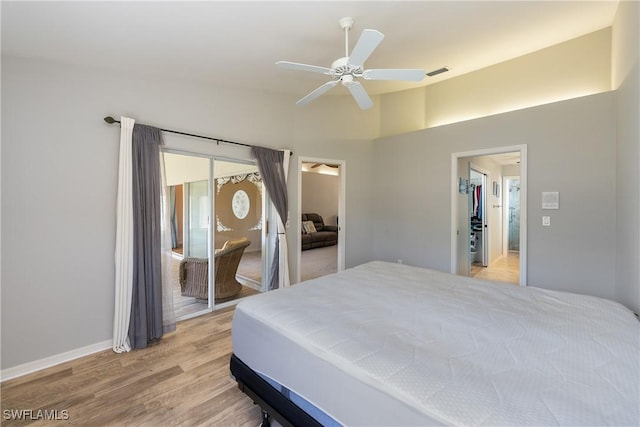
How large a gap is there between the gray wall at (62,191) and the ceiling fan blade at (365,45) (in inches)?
82.9

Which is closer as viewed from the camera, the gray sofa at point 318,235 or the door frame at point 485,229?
the door frame at point 485,229

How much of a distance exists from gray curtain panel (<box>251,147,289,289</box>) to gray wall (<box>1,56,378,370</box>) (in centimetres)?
89

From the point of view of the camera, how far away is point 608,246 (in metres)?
2.82

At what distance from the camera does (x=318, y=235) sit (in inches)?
322

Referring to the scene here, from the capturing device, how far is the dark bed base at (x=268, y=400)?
1380 mm

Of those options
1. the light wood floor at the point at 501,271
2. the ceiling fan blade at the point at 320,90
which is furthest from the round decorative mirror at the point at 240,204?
the light wood floor at the point at 501,271

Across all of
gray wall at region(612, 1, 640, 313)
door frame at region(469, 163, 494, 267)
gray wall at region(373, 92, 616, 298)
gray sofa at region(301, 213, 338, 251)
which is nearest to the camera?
gray wall at region(612, 1, 640, 313)

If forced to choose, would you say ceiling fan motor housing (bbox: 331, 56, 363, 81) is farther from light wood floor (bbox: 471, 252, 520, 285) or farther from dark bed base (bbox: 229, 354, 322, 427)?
light wood floor (bbox: 471, 252, 520, 285)

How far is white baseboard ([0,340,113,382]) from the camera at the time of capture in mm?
2186

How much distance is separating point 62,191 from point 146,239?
0.77 m

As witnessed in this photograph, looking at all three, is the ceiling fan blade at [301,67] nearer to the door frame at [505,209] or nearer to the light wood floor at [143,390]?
the light wood floor at [143,390]

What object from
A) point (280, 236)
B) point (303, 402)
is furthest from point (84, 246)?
point (303, 402)

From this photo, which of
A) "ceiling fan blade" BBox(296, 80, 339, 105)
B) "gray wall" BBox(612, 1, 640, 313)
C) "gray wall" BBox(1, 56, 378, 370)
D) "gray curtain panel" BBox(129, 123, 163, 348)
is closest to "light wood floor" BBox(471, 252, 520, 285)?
"gray wall" BBox(612, 1, 640, 313)

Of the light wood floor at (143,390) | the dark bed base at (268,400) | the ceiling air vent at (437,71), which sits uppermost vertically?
the ceiling air vent at (437,71)
